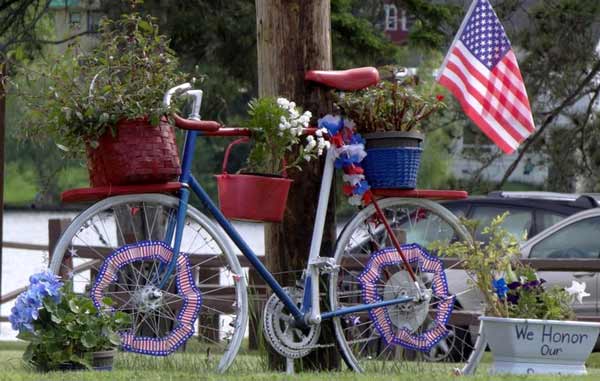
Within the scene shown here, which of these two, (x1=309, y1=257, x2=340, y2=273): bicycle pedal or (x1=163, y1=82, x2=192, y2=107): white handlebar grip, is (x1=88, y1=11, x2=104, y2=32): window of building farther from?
(x1=163, y1=82, x2=192, y2=107): white handlebar grip

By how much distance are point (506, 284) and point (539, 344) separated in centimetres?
39

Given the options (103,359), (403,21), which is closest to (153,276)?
(103,359)

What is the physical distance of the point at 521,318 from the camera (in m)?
6.64

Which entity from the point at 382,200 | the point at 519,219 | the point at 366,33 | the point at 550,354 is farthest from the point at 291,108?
the point at 366,33

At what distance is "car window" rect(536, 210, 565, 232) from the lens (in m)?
13.4

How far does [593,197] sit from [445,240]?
21.5ft

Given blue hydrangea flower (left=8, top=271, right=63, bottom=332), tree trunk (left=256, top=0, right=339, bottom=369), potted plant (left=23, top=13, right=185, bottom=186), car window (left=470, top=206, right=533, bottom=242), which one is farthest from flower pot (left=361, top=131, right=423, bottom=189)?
car window (left=470, top=206, right=533, bottom=242)

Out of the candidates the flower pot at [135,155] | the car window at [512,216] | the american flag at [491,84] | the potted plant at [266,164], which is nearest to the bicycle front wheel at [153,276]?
the flower pot at [135,155]

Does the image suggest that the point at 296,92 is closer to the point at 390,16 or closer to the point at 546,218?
the point at 546,218

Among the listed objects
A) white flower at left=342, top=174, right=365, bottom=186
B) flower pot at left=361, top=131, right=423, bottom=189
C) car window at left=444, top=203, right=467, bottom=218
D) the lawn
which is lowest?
the lawn

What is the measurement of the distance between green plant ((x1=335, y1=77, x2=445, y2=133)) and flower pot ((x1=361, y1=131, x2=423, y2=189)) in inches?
3.9

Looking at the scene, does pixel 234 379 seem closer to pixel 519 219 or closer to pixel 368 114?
pixel 368 114

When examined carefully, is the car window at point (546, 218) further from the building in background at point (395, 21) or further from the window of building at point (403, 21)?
the window of building at point (403, 21)

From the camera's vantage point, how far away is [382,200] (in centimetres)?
709
